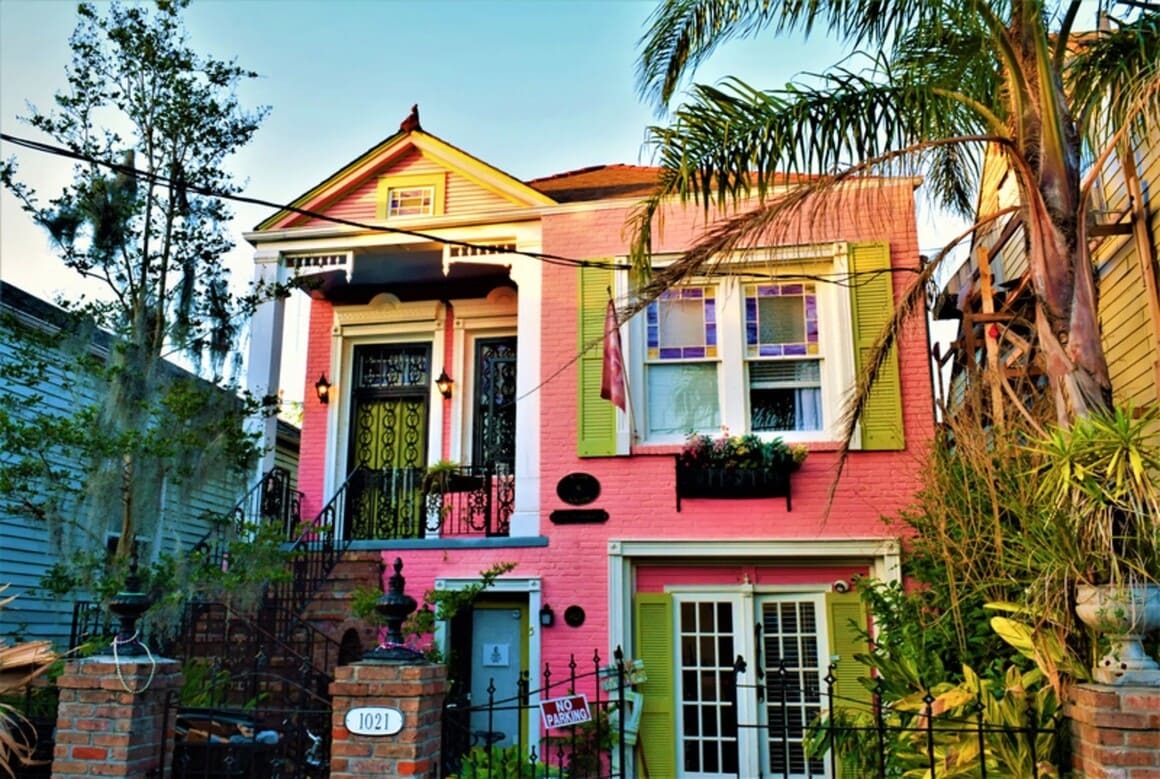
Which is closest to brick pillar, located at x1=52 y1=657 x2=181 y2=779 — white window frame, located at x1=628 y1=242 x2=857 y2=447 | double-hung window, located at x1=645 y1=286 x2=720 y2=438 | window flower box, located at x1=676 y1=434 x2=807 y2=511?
window flower box, located at x1=676 y1=434 x2=807 y2=511

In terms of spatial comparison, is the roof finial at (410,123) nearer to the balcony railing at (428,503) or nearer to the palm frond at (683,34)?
the balcony railing at (428,503)

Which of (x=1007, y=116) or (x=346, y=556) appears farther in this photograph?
(x=346, y=556)

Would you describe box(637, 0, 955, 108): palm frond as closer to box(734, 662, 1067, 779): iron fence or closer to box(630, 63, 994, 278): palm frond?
box(630, 63, 994, 278): palm frond

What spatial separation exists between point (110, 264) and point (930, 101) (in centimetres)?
633

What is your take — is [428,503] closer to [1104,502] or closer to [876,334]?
[876,334]

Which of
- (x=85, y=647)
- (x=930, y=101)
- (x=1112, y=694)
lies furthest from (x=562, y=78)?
(x=1112, y=694)

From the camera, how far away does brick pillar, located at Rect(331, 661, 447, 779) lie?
4.16 m

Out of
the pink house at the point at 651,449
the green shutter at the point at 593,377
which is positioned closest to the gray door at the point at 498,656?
the pink house at the point at 651,449

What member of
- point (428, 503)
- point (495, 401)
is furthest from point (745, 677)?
point (495, 401)

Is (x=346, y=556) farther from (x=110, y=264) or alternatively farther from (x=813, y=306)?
(x=813, y=306)

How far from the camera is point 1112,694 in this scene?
12.0 feet

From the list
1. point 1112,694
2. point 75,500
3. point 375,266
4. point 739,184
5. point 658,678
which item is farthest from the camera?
point 375,266

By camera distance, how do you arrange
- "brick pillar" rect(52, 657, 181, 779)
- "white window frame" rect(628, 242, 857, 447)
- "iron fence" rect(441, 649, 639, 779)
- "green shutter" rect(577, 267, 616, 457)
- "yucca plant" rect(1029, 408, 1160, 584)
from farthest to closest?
"green shutter" rect(577, 267, 616, 457), "white window frame" rect(628, 242, 857, 447), "iron fence" rect(441, 649, 639, 779), "brick pillar" rect(52, 657, 181, 779), "yucca plant" rect(1029, 408, 1160, 584)

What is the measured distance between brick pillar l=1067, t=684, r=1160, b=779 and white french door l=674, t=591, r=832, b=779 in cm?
426
